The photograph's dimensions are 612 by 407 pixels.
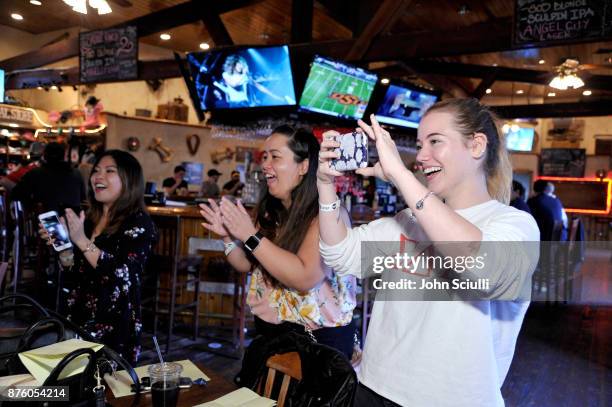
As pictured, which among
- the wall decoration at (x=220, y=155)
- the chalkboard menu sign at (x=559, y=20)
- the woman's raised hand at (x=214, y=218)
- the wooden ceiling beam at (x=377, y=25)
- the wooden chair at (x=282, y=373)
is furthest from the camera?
the wall decoration at (x=220, y=155)

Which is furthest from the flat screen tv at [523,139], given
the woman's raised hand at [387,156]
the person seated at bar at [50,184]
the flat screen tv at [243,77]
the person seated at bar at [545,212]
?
the woman's raised hand at [387,156]

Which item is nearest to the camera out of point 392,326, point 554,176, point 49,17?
point 392,326

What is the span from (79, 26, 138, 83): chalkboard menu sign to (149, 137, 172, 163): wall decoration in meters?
3.14

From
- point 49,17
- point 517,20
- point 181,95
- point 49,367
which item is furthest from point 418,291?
point 181,95

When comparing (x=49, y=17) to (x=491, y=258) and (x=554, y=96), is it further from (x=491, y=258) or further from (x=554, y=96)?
(x=554, y=96)

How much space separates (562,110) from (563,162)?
3.81 meters

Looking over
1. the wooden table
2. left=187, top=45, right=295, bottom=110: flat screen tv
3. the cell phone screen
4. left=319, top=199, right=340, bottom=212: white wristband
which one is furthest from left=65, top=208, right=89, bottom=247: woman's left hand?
left=187, top=45, right=295, bottom=110: flat screen tv

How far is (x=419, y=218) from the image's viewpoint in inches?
38.9

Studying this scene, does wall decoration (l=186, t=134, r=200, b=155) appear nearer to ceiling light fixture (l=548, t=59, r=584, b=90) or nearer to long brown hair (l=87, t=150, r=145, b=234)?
ceiling light fixture (l=548, t=59, r=584, b=90)

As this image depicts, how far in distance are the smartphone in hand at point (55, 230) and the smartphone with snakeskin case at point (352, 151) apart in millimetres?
1750

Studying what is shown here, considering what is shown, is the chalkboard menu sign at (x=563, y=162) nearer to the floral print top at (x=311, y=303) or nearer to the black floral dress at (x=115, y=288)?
the floral print top at (x=311, y=303)

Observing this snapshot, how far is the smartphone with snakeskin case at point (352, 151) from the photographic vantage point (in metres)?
1.20

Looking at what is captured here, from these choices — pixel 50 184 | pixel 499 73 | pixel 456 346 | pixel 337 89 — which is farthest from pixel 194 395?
pixel 499 73

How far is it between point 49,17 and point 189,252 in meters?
6.38
